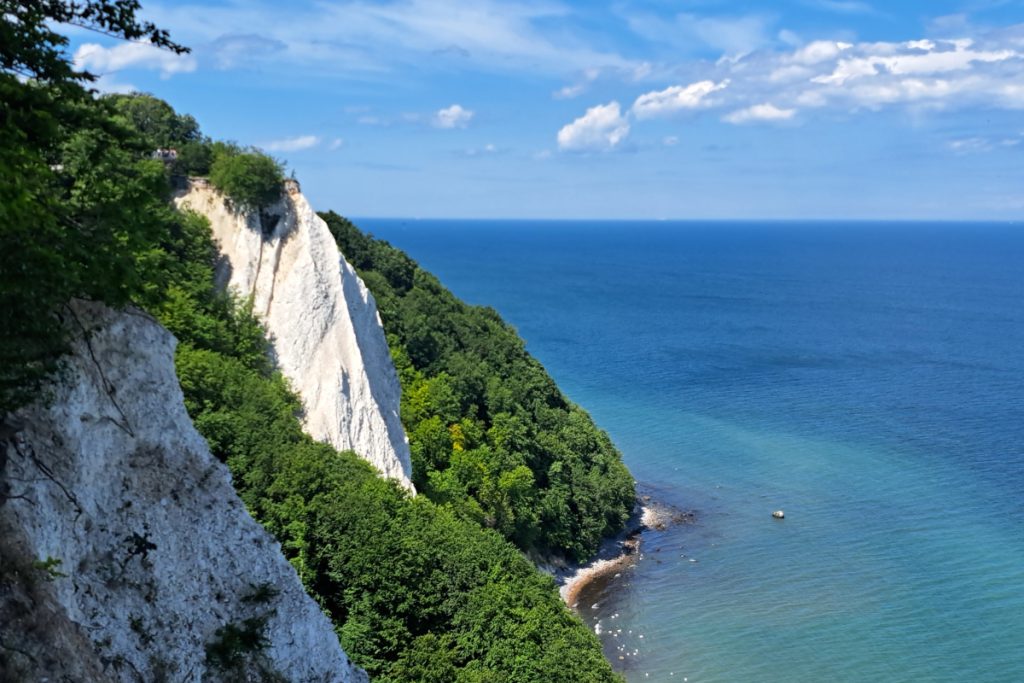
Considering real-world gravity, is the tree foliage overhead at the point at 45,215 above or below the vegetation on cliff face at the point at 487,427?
above

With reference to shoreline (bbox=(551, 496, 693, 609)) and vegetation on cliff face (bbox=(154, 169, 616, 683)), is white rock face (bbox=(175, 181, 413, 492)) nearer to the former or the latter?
vegetation on cliff face (bbox=(154, 169, 616, 683))

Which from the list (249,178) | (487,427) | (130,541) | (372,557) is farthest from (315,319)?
(130,541)

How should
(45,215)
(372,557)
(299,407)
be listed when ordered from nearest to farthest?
(45,215) < (372,557) < (299,407)

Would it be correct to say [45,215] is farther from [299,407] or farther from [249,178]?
[249,178]

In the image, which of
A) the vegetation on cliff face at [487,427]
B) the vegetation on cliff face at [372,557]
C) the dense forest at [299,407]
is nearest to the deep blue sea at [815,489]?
the vegetation on cliff face at [487,427]

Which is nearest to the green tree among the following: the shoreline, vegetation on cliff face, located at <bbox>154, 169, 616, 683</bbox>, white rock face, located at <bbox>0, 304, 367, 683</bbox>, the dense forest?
the dense forest

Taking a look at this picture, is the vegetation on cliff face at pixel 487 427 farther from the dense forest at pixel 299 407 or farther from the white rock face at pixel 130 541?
the white rock face at pixel 130 541
